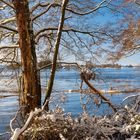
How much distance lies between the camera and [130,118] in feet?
12.5

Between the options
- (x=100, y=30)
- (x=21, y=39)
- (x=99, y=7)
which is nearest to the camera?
(x=21, y=39)

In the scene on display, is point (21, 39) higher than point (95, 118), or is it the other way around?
point (21, 39)

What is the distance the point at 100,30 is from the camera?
16547mm

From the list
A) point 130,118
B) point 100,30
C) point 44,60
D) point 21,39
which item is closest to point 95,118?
point 130,118

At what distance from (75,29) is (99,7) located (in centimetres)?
168

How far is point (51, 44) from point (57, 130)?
43.3ft

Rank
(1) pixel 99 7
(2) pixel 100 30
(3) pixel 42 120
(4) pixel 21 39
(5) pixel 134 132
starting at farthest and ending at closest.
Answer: (2) pixel 100 30
(1) pixel 99 7
(4) pixel 21 39
(3) pixel 42 120
(5) pixel 134 132

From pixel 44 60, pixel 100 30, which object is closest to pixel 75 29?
pixel 100 30

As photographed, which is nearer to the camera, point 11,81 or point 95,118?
point 95,118

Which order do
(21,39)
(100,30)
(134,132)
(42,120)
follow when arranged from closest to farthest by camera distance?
(134,132)
(42,120)
(21,39)
(100,30)

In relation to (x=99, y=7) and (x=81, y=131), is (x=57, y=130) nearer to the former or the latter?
(x=81, y=131)

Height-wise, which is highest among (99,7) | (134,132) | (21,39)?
(99,7)

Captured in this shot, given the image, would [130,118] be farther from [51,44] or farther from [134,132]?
[51,44]

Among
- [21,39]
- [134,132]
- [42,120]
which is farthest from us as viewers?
[21,39]
